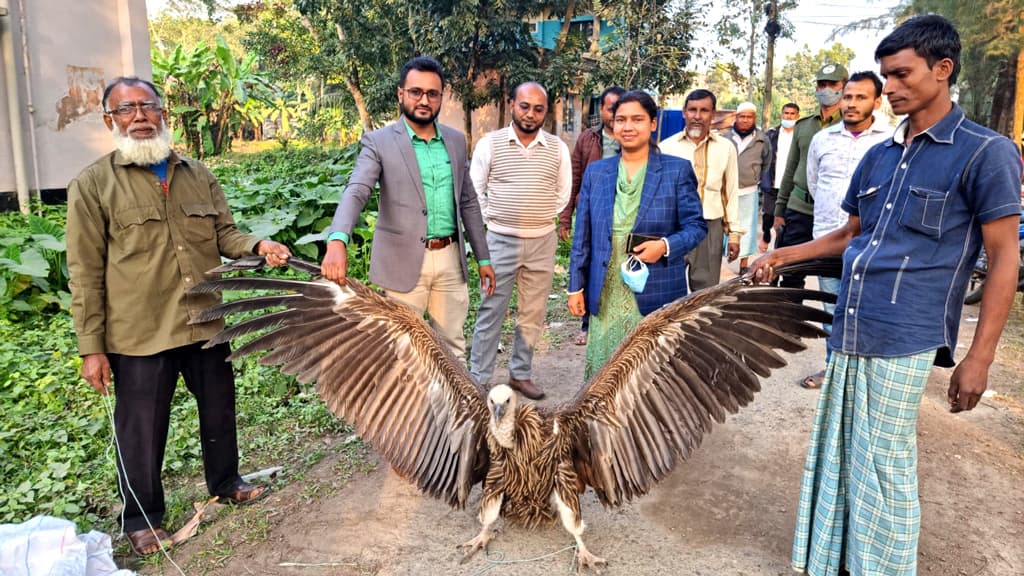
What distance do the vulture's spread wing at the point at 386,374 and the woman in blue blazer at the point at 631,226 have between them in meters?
0.87

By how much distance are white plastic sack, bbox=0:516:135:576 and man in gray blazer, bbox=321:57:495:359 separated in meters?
1.85

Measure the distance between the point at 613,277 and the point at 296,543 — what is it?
2.11 meters

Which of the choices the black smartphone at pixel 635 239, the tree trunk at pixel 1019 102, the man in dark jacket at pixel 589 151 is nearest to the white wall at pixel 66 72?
the man in dark jacket at pixel 589 151

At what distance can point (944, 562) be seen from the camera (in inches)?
114

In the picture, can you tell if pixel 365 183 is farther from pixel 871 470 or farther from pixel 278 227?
pixel 278 227

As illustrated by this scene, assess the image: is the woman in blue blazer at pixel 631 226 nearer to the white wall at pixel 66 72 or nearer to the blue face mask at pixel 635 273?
the blue face mask at pixel 635 273

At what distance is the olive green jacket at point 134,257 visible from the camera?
2785 mm

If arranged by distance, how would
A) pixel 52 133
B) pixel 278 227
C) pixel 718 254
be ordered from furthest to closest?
pixel 52 133 < pixel 278 227 < pixel 718 254

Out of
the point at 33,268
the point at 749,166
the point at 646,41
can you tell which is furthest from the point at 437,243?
the point at 646,41

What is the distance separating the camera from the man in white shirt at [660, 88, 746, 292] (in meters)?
5.01

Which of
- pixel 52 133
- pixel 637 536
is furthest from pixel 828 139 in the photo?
pixel 52 133

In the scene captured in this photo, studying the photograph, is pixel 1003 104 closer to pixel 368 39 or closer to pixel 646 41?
pixel 646 41

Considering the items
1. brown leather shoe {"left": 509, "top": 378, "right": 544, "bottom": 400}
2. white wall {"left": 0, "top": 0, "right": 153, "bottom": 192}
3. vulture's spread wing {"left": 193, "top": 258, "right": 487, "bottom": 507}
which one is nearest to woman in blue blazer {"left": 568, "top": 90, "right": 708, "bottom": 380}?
vulture's spread wing {"left": 193, "top": 258, "right": 487, "bottom": 507}

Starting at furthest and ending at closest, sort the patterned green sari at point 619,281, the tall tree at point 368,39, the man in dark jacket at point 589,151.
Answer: the tall tree at point 368,39 → the man in dark jacket at point 589,151 → the patterned green sari at point 619,281
